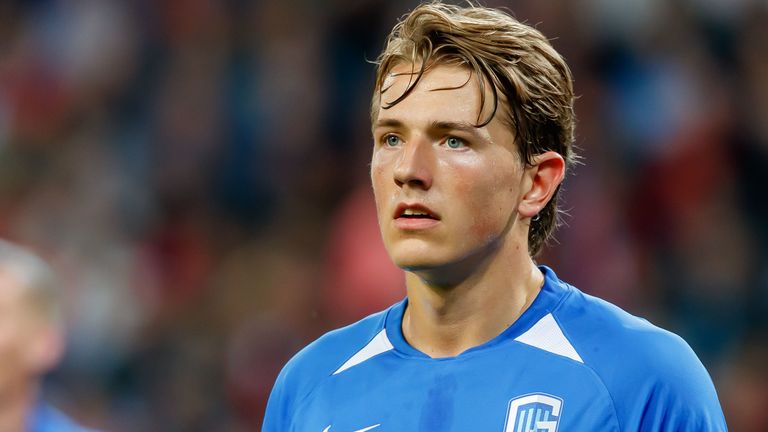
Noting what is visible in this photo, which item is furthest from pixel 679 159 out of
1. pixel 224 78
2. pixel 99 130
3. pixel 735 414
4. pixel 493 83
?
pixel 493 83

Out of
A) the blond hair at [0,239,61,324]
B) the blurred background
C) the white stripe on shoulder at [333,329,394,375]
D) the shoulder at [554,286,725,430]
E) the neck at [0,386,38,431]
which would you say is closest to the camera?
the shoulder at [554,286,725,430]

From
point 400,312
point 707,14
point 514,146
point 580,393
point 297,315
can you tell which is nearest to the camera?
point 580,393

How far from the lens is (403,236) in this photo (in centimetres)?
309

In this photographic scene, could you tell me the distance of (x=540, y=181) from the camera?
10.8 ft

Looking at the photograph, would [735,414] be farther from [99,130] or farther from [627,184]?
[99,130]

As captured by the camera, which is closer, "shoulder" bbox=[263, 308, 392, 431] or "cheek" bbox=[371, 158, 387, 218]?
"cheek" bbox=[371, 158, 387, 218]

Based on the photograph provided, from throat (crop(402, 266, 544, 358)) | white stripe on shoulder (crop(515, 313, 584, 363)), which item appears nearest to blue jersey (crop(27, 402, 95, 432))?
throat (crop(402, 266, 544, 358))

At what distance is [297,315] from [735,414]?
2.58 m

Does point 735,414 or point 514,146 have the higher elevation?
point 514,146

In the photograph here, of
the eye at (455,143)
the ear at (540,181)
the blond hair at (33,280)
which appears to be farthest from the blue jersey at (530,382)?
the blond hair at (33,280)

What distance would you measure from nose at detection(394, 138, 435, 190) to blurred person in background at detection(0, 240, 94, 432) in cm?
185

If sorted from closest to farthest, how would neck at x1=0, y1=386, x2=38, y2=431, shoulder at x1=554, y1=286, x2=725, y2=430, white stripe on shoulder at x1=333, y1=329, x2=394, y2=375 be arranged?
shoulder at x1=554, y1=286, x2=725, y2=430 < white stripe on shoulder at x1=333, y1=329, x2=394, y2=375 < neck at x1=0, y1=386, x2=38, y2=431

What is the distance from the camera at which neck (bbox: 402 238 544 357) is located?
3.23 m

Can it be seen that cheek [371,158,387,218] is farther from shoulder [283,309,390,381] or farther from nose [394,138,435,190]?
shoulder [283,309,390,381]
